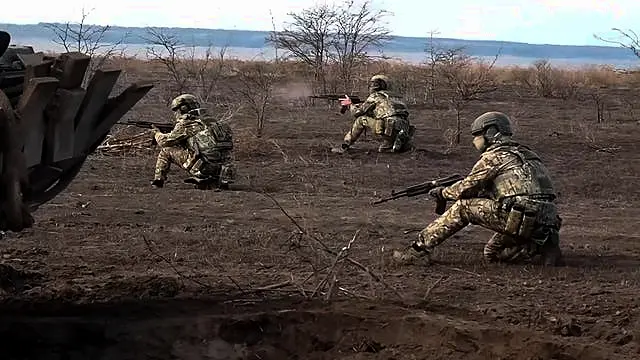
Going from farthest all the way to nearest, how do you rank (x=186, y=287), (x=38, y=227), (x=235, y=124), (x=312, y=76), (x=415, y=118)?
(x=312, y=76), (x=415, y=118), (x=235, y=124), (x=38, y=227), (x=186, y=287)

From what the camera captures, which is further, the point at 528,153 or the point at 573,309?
the point at 528,153

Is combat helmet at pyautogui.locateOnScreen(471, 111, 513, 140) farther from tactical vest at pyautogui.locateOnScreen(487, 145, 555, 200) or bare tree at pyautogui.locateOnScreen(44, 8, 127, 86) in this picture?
bare tree at pyautogui.locateOnScreen(44, 8, 127, 86)

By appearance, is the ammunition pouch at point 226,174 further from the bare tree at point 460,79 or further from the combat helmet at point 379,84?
the bare tree at point 460,79

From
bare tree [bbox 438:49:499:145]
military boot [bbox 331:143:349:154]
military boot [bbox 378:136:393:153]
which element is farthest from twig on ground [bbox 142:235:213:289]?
bare tree [bbox 438:49:499:145]

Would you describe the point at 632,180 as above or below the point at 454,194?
below

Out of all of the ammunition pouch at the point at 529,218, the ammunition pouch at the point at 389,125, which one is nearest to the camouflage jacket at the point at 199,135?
the ammunition pouch at the point at 389,125

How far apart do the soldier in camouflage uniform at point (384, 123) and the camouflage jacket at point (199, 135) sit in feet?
13.7

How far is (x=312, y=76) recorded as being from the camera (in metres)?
29.9

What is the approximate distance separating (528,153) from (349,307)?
8.15 feet

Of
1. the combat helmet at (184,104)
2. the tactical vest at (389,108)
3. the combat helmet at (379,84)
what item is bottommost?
the tactical vest at (389,108)

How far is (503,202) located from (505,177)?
0.68 feet

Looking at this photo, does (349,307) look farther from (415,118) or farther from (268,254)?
(415,118)

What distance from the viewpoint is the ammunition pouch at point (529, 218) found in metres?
8.48

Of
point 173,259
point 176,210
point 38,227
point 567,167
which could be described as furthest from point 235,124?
point 173,259
